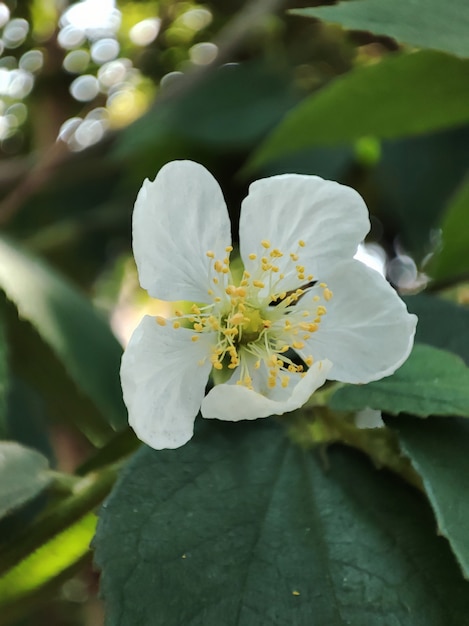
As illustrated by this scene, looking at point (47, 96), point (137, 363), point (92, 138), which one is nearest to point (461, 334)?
point (137, 363)

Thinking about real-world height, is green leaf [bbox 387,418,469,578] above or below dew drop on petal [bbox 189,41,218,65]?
above

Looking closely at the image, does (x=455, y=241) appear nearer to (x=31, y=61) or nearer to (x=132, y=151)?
(x=132, y=151)

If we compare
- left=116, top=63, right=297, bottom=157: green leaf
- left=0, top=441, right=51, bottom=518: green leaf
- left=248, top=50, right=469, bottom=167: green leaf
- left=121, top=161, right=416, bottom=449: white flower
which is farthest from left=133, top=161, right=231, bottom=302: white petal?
left=116, top=63, right=297, bottom=157: green leaf

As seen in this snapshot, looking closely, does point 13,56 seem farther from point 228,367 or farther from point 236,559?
point 236,559

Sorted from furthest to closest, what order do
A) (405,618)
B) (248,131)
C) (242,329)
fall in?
1. (248,131)
2. (242,329)
3. (405,618)

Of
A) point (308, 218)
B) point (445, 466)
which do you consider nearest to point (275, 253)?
point (308, 218)

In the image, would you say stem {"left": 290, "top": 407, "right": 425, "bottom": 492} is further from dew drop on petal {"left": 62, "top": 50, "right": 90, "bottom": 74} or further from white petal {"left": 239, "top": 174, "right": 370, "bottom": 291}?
dew drop on petal {"left": 62, "top": 50, "right": 90, "bottom": 74}

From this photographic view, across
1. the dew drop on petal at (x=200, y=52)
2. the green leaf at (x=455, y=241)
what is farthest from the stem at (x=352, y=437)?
the dew drop on petal at (x=200, y=52)

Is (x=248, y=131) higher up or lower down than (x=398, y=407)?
lower down
